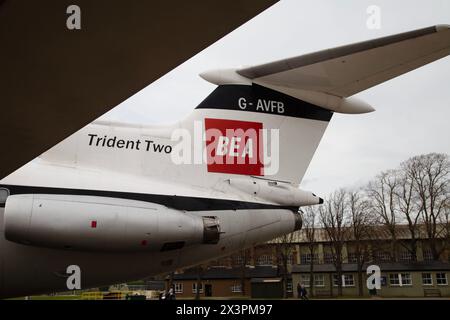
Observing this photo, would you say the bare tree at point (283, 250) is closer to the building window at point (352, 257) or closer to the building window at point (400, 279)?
the building window at point (352, 257)

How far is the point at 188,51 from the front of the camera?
1712 mm

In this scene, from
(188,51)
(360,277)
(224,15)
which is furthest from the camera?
(360,277)

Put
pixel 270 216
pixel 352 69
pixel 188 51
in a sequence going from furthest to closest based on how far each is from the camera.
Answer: pixel 270 216 → pixel 352 69 → pixel 188 51

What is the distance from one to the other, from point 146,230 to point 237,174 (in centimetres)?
158

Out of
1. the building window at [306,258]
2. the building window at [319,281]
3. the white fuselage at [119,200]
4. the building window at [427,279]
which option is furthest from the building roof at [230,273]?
the white fuselage at [119,200]

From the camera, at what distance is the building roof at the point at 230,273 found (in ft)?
93.7

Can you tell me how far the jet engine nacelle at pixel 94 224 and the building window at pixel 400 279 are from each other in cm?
2229

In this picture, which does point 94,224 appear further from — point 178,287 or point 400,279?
point 178,287

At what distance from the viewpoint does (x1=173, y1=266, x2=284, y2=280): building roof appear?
28562mm

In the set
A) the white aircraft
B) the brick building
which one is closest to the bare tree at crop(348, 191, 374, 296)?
the brick building

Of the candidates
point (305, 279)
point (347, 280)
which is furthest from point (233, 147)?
point (305, 279)

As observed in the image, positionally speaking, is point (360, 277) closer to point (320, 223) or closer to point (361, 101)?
point (320, 223)
